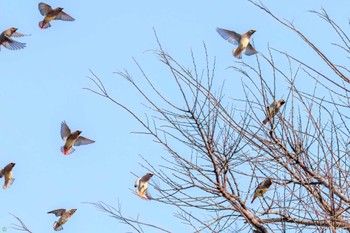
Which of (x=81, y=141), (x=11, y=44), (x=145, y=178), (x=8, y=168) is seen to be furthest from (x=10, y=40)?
(x=145, y=178)

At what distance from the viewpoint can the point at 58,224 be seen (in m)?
9.45

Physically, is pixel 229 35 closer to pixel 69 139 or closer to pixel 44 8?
pixel 69 139

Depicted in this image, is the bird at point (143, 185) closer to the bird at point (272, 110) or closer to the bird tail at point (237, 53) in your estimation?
the bird at point (272, 110)

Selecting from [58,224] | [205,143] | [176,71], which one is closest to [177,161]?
[205,143]

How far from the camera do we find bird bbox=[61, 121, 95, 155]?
919cm

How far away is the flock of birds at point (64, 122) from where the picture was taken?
527cm

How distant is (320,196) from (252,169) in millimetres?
471

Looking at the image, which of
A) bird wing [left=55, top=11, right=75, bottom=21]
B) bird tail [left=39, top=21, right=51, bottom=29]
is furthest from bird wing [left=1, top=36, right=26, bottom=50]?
bird wing [left=55, top=11, right=75, bottom=21]

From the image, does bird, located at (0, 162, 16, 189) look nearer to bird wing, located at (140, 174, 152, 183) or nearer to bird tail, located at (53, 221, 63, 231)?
bird tail, located at (53, 221, 63, 231)

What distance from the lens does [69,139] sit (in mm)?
9203

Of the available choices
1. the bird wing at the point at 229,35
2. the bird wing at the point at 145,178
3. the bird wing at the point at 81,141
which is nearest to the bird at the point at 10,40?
the bird wing at the point at 81,141

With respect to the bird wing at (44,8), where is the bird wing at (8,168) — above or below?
below

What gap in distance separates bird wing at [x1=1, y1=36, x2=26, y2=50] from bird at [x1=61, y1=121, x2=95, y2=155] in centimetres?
157

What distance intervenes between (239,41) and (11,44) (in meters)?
3.47
